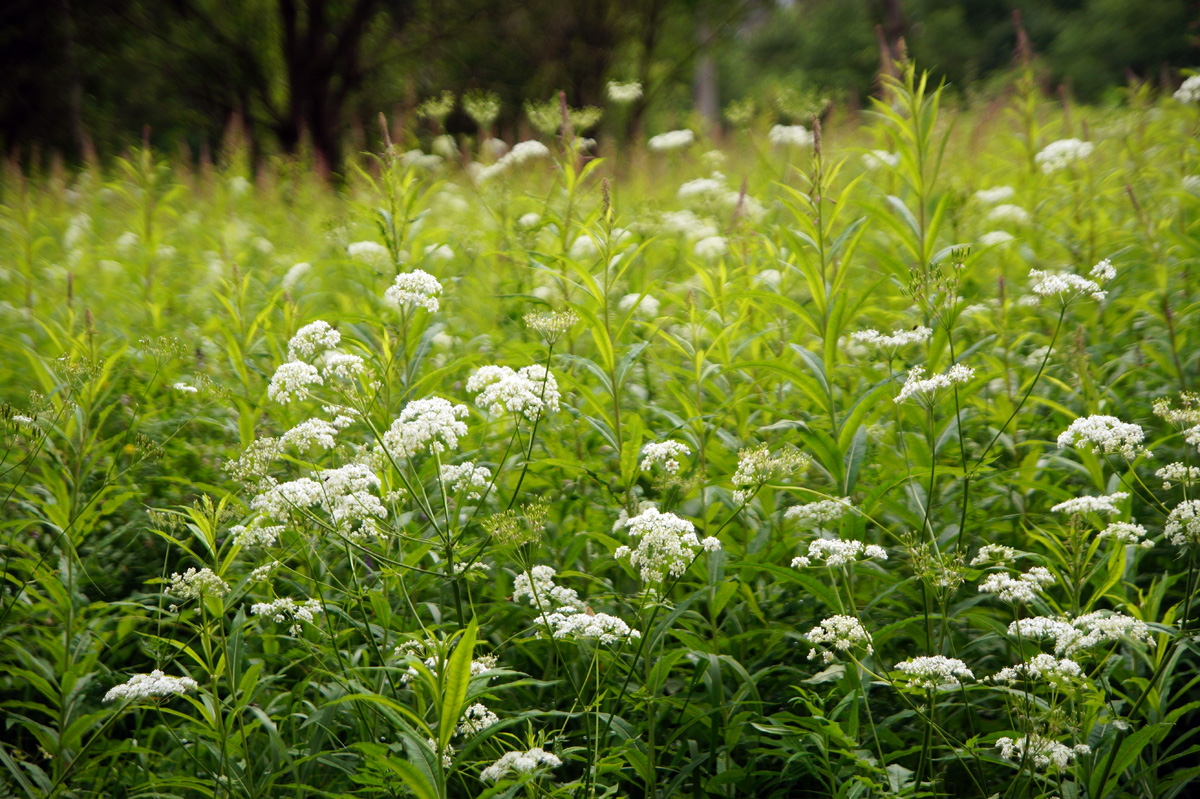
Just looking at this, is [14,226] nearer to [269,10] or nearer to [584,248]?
[584,248]

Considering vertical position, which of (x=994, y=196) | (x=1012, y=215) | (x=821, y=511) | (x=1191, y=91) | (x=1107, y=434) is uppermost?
(x=1191, y=91)

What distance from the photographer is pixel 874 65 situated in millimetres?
26422

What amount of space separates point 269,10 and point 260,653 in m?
14.6

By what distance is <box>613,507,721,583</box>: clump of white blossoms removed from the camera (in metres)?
1.97

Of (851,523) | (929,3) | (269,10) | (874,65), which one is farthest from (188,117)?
(929,3)

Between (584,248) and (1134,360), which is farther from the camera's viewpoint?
(584,248)

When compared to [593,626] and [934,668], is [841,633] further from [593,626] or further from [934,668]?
[593,626]

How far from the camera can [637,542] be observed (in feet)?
8.48

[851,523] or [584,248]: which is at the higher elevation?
[584,248]

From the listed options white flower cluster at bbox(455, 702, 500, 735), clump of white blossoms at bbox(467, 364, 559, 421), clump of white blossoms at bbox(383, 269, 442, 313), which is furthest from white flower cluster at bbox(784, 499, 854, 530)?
clump of white blossoms at bbox(383, 269, 442, 313)

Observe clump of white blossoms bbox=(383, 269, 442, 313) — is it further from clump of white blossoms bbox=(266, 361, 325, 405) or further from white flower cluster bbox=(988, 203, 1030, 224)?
white flower cluster bbox=(988, 203, 1030, 224)

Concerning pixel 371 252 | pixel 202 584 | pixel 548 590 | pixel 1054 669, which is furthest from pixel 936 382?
pixel 371 252

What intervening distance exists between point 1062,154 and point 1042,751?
15.0ft

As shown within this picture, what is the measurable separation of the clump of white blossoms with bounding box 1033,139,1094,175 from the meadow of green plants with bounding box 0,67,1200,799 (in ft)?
1.84
